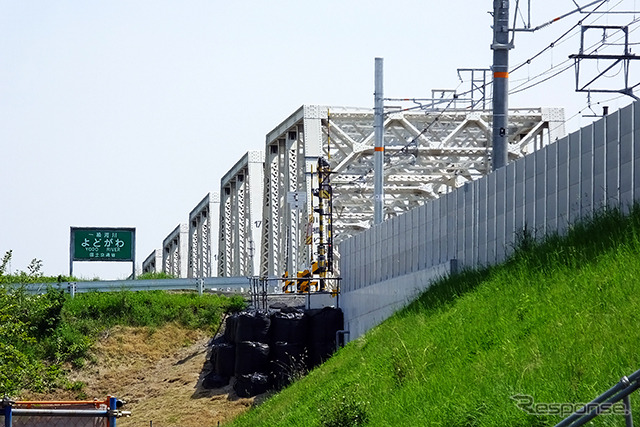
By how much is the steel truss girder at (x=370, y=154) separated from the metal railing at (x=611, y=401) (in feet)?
129

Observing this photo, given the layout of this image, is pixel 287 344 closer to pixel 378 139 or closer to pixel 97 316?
pixel 378 139

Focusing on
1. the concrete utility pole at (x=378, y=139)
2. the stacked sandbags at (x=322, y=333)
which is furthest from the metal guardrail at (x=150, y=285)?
the concrete utility pole at (x=378, y=139)

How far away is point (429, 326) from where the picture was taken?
20.1 meters

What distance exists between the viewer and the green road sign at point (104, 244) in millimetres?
52312

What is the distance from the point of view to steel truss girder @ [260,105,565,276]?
54281mm

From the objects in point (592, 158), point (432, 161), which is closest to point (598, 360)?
point (592, 158)

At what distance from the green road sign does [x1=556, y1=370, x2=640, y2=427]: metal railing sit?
43.8 m

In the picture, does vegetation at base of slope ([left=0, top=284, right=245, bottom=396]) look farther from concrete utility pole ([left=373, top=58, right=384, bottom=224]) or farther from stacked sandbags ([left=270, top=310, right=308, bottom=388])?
concrete utility pole ([left=373, top=58, right=384, bottom=224])

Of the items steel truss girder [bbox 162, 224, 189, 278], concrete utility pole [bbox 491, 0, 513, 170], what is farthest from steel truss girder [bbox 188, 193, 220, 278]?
concrete utility pole [bbox 491, 0, 513, 170]

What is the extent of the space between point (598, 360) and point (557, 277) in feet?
16.4

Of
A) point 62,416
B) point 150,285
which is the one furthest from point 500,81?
point 150,285

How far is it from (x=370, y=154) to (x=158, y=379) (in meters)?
19.9

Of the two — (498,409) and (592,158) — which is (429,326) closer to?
(592,158)

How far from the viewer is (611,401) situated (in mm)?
9102
